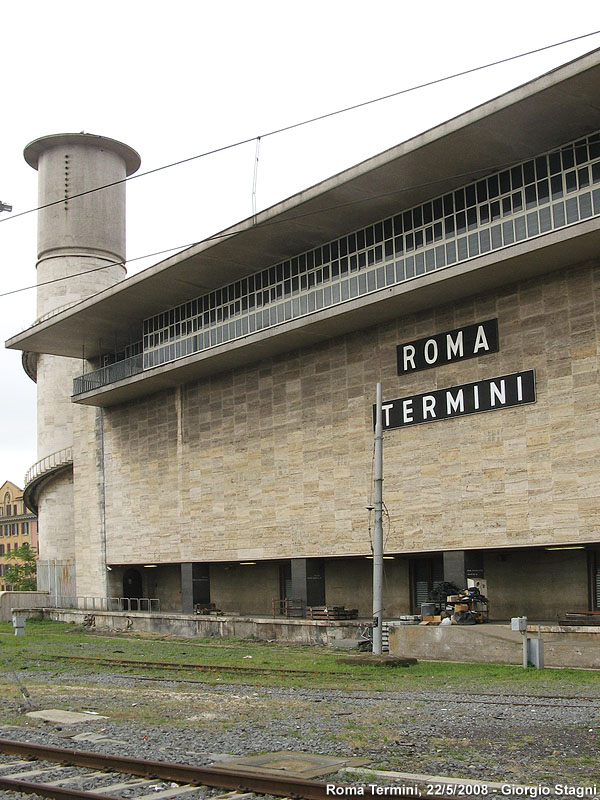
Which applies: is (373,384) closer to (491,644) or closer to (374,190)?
(374,190)

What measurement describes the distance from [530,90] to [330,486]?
628 inches

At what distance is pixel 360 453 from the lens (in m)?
34.2

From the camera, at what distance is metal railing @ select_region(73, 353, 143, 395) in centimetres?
4506

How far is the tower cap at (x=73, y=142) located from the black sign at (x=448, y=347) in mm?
36242

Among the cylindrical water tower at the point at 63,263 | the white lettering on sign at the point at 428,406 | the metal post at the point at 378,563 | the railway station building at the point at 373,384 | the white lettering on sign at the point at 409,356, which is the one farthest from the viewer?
the cylindrical water tower at the point at 63,263

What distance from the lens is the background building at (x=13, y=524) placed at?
4463 inches

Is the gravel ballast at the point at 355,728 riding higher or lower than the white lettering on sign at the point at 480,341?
lower

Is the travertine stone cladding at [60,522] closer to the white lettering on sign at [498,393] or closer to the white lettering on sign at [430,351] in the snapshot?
the white lettering on sign at [430,351]

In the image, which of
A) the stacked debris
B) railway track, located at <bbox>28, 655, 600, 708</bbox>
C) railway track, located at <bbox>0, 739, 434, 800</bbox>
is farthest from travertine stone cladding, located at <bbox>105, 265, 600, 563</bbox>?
railway track, located at <bbox>0, 739, 434, 800</bbox>

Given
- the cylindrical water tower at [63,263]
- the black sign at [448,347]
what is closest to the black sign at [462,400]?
the black sign at [448,347]

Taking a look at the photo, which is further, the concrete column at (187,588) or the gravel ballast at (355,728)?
the concrete column at (187,588)

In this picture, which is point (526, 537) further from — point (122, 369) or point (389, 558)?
point (122, 369)

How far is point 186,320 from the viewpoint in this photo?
140 ft

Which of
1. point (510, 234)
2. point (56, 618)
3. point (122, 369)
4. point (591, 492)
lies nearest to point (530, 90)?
point (510, 234)
